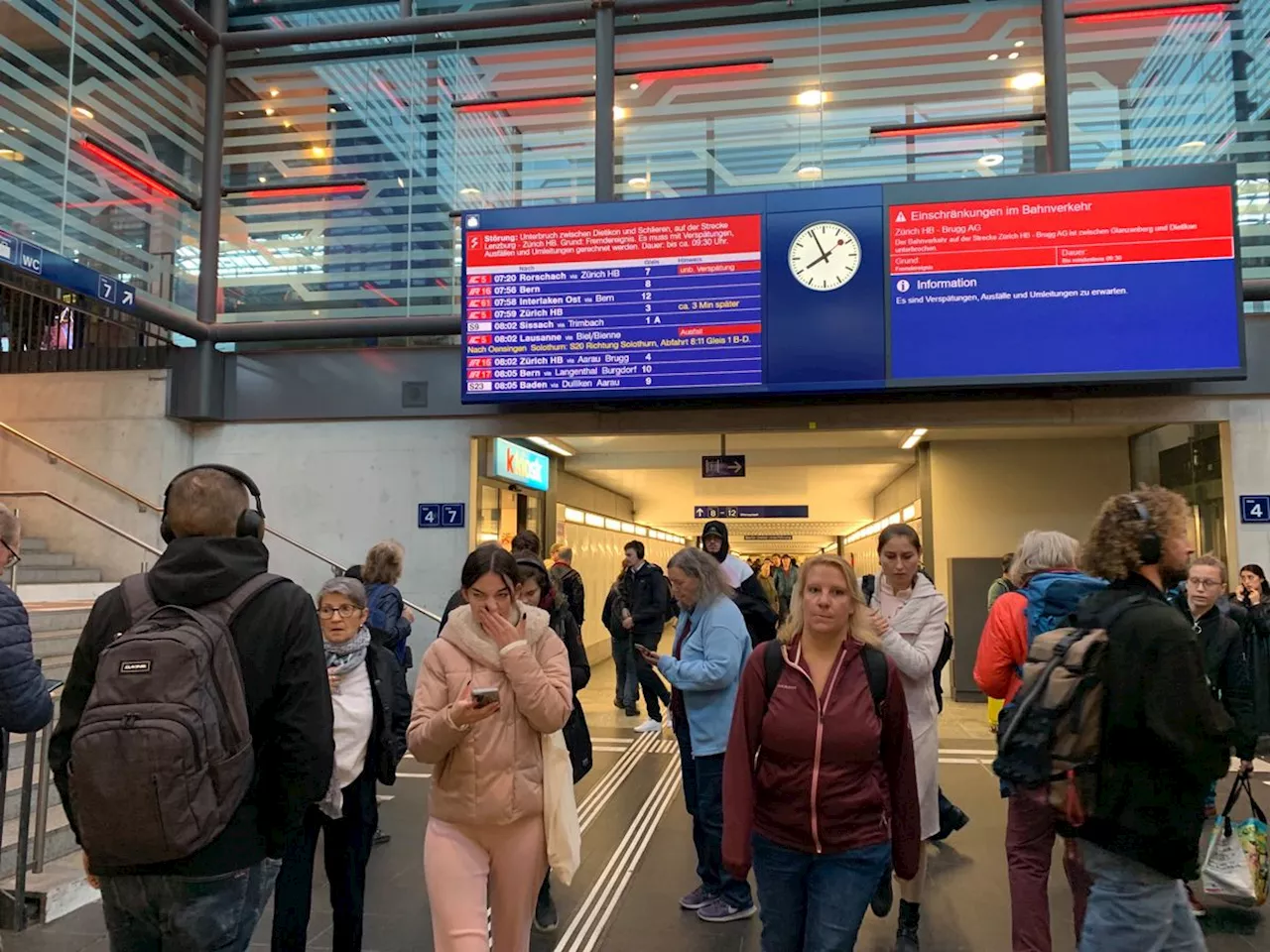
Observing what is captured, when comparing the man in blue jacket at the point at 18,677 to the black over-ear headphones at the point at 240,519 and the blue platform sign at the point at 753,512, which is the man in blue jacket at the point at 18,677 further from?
the blue platform sign at the point at 753,512

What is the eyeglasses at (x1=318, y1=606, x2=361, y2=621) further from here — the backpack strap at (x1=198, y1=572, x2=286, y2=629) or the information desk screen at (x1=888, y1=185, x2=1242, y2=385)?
the information desk screen at (x1=888, y1=185, x2=1242, y2=385)

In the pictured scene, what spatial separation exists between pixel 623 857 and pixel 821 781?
2.64 m

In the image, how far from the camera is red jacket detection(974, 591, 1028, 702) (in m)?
3.16

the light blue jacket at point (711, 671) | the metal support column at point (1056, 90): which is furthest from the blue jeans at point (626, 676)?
the metal support column at point (1056, 90)

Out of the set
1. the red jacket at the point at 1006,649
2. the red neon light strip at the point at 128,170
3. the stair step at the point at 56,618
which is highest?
the red neon light strip at the point at 128,170

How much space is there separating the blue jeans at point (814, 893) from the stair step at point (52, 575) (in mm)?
6994

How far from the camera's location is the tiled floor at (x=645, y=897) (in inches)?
136

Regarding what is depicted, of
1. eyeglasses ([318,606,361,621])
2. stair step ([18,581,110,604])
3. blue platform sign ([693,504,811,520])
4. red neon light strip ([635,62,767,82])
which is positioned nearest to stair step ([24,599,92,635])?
stair step ([18,581,110,604])

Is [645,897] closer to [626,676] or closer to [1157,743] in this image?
[1157,743]

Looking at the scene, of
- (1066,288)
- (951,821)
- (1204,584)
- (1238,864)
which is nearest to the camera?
(1238,864)

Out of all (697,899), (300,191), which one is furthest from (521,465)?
(697,899)

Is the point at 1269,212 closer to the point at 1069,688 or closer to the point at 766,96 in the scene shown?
the point at 766,96

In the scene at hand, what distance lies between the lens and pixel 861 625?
7.90ft

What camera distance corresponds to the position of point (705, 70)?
28.5 ft
